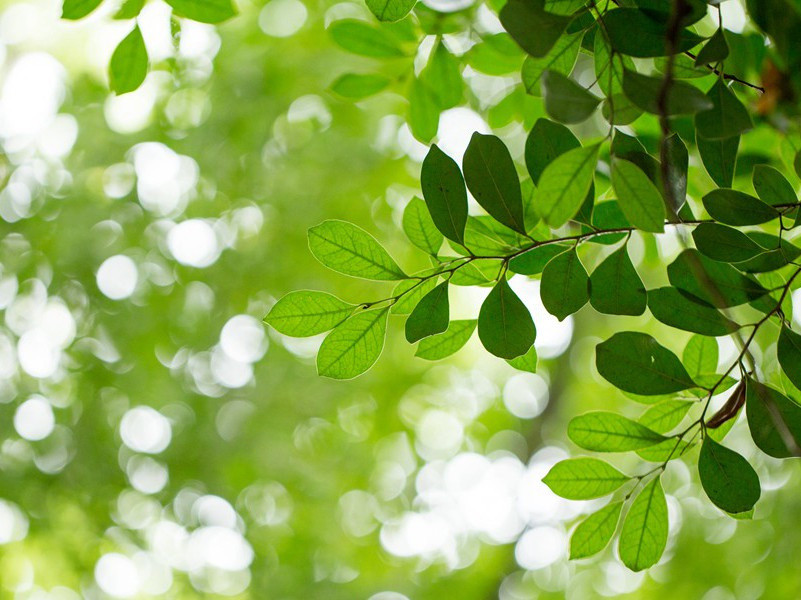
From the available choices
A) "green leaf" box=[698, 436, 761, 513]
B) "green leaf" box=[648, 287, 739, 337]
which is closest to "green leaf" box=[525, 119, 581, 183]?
"green leaf" box=[648, 287, 739, 337]

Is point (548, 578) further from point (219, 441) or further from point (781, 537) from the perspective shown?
point (219, 441)

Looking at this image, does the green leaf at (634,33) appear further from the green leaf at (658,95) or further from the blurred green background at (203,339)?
the blurred green background at (203,339)

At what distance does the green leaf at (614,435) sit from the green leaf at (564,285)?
0.36ft

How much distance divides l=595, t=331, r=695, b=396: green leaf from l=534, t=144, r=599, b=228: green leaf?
0.15 m

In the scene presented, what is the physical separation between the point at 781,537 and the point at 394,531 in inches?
59.3

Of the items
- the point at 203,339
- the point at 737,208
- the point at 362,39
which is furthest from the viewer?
the point at 203,339

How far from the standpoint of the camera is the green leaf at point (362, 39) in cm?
87

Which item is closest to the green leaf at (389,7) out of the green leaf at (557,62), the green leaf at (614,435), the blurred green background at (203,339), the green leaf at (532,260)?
the green leaf at (557,62)

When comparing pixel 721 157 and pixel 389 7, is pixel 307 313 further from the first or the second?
pixel 721 157

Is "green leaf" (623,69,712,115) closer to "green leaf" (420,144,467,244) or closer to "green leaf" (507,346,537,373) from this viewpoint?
"green leaf" (420,144,467,244)

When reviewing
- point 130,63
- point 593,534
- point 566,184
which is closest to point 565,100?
point 566,184

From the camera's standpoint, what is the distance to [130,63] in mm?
683

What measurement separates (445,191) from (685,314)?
21 cm

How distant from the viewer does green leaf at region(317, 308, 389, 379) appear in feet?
1.80
